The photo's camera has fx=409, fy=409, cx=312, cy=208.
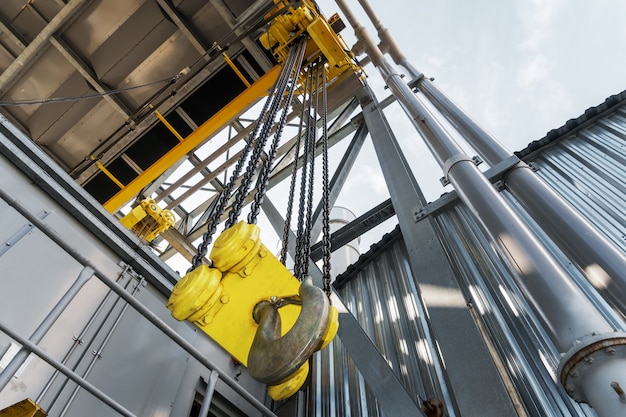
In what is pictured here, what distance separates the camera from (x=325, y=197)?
2600 mm

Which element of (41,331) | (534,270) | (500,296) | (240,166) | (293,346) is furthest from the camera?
(500,296)

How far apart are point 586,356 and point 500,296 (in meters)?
1.79

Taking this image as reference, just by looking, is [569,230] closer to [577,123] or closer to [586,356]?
[586,356]

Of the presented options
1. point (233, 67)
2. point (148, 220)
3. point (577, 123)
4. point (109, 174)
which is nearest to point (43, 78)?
point (109, 174)

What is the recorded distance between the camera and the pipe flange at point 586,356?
1.14 metres

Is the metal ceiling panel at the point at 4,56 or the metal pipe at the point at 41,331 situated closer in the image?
the metal pipe at the point at 41,331

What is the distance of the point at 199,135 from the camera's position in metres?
6.22

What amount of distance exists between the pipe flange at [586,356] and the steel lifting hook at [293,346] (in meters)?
0.74

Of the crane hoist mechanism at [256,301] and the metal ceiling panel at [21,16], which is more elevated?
the metal ceiling panel at [21,16]

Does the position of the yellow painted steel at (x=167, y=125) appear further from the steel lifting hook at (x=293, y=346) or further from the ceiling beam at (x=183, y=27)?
the steel lifting hook at (x=293, y=346)

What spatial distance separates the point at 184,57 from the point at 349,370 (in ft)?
17.4

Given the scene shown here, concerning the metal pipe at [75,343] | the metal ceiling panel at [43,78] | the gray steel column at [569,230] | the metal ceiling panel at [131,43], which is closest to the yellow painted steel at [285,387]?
the gray steel column at [569,230]

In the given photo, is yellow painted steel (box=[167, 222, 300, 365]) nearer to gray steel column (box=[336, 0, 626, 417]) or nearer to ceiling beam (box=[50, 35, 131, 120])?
gray steel column (box=[336, 0, 626, 417])

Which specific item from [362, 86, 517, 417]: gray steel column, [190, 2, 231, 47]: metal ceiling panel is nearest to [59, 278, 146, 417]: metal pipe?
[362, 86, 517, 417]: gray steel column
